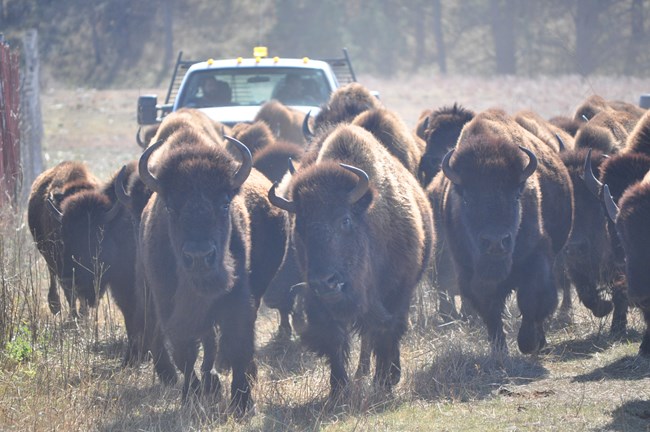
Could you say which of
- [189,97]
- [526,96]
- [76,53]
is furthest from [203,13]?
[189,97]

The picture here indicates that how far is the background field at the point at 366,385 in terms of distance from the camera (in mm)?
6164

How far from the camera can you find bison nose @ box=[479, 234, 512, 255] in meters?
7.23

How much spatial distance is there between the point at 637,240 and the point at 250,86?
894 centimetres

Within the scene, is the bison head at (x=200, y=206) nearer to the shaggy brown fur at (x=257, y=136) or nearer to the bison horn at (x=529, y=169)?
the bison horn at (x=529, y=169)

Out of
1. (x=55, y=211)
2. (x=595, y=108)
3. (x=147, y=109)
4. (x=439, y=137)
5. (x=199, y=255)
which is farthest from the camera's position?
(x=147, y=109)

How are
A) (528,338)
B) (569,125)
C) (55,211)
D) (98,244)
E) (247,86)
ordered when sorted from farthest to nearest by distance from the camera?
(247,86) → (569,125) → (55,211) → (98,244) → (528,338)

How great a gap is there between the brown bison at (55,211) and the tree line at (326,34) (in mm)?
37503

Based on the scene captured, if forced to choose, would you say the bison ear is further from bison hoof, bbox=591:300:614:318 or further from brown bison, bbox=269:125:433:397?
bison hoof, bbox=591:300:614:318

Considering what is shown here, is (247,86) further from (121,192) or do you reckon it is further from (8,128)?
(121,192)

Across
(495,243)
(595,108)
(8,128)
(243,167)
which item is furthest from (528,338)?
(8,128)

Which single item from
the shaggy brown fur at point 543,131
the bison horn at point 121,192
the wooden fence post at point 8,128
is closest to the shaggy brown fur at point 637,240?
the shaggy brown fur at point 543,131

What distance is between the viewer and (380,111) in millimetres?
9273

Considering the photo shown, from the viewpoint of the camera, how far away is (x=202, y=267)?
6320 mm

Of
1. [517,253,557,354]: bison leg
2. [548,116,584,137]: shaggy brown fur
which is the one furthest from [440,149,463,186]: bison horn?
[548,116,584,137]: shaggy brown fur
